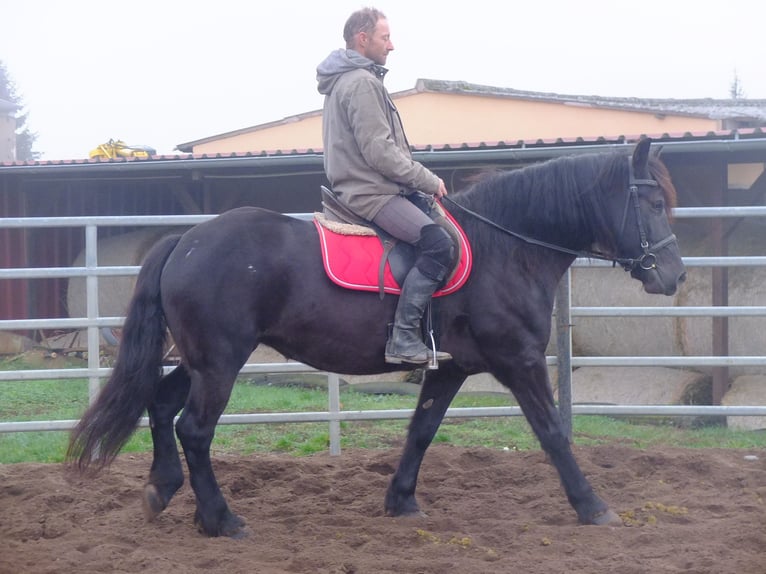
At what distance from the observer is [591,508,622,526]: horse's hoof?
179 inches

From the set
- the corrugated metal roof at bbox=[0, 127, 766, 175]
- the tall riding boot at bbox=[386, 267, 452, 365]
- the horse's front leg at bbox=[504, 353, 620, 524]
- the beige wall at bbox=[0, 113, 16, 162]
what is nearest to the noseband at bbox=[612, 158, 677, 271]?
the horse's front leg at bbox=[504, 353, 620, 524]

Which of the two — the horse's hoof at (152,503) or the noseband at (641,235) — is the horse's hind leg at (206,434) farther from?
the noseband at (641,235)

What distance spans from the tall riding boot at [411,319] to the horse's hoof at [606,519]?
1237 mm

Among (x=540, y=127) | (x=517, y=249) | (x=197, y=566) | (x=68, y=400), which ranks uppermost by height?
(x=540, y=127)

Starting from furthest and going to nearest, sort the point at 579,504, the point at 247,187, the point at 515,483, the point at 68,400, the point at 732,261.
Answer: the point at 247,187 → the point at 68,400 → the point at 732,261 → the point at 515,483 → the point at 579,504

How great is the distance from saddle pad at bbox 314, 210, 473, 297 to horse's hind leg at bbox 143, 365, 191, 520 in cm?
111

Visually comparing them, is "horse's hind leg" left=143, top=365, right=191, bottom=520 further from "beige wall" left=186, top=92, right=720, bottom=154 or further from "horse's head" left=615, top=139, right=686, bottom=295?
"beige wall" left=186, top=92, right=720, bottom=154

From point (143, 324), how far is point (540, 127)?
13557mm

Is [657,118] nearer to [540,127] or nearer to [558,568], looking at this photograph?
[540,127]

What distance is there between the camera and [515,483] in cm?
555

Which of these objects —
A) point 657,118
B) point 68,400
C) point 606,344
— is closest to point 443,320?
point 606,344

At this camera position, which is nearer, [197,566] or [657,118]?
[197,566]

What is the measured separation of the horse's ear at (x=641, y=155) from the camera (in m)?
4.71

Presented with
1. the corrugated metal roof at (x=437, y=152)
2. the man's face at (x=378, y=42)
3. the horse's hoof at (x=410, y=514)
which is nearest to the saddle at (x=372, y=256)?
the man's face at (x=378, y=42)
